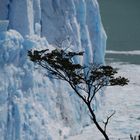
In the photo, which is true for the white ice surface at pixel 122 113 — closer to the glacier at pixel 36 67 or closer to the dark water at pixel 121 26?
the glacier at pixel 36 67

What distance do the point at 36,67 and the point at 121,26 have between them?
63.1m

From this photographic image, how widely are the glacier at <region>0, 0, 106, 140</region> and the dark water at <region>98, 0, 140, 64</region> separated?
33.9 m

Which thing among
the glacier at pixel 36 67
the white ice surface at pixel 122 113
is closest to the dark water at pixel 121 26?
the white ice surface at pixel 122 113

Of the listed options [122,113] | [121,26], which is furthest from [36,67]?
[121,26]

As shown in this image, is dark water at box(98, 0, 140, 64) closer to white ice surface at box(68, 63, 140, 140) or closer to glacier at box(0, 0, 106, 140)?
white ice surface at box(68, 63, 140, 140)

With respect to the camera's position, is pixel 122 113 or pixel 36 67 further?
pixel 122 113

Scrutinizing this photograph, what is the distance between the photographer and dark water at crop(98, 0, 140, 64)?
73375mm

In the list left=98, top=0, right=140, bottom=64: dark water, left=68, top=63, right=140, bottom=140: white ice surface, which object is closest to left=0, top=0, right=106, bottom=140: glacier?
left=68, top=63, right=140, bottom=140: white ice surface

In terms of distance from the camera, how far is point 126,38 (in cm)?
7950

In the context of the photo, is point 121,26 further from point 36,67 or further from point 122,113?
point 36,67

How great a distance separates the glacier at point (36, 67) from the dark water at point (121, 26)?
33948mm

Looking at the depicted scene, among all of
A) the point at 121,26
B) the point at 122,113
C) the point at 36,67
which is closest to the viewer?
the point at 36,67

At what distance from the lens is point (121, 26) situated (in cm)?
8438

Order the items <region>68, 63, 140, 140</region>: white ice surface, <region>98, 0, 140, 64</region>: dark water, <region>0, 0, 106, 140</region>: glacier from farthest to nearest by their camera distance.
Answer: <region>98, 0, 140, 64</region>: dark water, <region>68, 63, 140, 140</region>: white ice surface, <region>0, 0, 106, 140</region>: glacier
